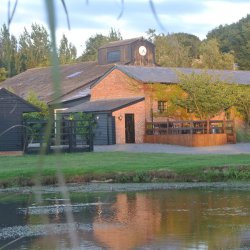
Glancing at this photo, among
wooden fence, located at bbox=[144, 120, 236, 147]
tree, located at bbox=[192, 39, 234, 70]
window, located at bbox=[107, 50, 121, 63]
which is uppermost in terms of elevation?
window, located at bbox=[107, 50, 121, 63]

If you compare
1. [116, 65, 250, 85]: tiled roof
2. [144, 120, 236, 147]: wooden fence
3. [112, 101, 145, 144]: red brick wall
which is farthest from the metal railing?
[116, 65, 250, 85]: tiled roof

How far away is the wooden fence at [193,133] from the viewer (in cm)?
4222

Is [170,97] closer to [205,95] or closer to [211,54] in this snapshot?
[205,95]

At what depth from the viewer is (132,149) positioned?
40438 mm

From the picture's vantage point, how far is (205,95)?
1809 inches

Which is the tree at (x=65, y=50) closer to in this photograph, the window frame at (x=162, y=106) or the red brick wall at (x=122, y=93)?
the red brick wall at (x=122, y=93)

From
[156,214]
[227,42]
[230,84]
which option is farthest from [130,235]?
[230,84]

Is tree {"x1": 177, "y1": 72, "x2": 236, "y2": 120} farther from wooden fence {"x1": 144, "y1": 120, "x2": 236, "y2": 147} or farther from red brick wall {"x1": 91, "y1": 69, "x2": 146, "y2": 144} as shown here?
red brick wall {"x1": 91, "y1": 69, "x2": 146, "y2": 144}

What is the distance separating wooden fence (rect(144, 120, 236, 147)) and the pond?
20.0 metres

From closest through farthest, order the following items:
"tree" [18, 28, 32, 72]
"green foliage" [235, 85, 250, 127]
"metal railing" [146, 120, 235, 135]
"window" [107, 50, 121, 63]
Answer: "tree" [18, 28, 32, 72] → "metal railing" [146, 120, 235, 135] → "green foliage" [235, 85, 250, 127] → "window" [107, 50, 121, 63]

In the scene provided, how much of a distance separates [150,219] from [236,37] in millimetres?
14487

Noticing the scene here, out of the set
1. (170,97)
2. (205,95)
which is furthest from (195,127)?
(170,97)

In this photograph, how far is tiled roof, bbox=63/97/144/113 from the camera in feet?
149

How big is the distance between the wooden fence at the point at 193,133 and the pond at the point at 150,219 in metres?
20.0
